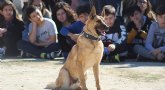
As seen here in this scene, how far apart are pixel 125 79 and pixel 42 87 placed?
1.31 m

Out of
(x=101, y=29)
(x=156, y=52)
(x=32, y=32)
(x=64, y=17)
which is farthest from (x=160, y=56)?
(x=101, y=29)

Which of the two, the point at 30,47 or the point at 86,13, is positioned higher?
the point at 86,13

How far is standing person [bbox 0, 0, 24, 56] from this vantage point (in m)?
9.91

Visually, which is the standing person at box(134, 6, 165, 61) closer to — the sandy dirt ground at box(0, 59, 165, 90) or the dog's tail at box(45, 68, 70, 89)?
the sandy dirt ground at box(0, 59, 165, 90)

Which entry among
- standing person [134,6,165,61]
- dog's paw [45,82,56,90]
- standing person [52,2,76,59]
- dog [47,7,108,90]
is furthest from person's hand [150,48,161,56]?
dog's paw [45,82,56,90]

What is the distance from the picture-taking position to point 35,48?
9.47 metres

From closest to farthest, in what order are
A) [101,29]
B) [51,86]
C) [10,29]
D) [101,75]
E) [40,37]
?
[101,29] → [51,86] → [101,75] → [40,37] → [10,29]

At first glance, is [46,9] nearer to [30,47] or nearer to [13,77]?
[30,47]

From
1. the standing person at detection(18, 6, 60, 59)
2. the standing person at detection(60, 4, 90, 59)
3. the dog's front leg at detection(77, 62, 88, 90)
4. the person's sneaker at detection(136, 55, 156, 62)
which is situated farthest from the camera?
the standing person at detection(18, 6, 60, 59)

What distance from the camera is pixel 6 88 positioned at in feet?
21.6

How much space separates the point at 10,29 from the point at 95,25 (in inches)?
164

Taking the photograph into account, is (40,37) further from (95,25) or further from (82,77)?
(82,77)

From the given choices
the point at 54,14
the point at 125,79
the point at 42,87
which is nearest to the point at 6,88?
the point at 42,87

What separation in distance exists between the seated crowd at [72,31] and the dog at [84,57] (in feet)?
6.95
